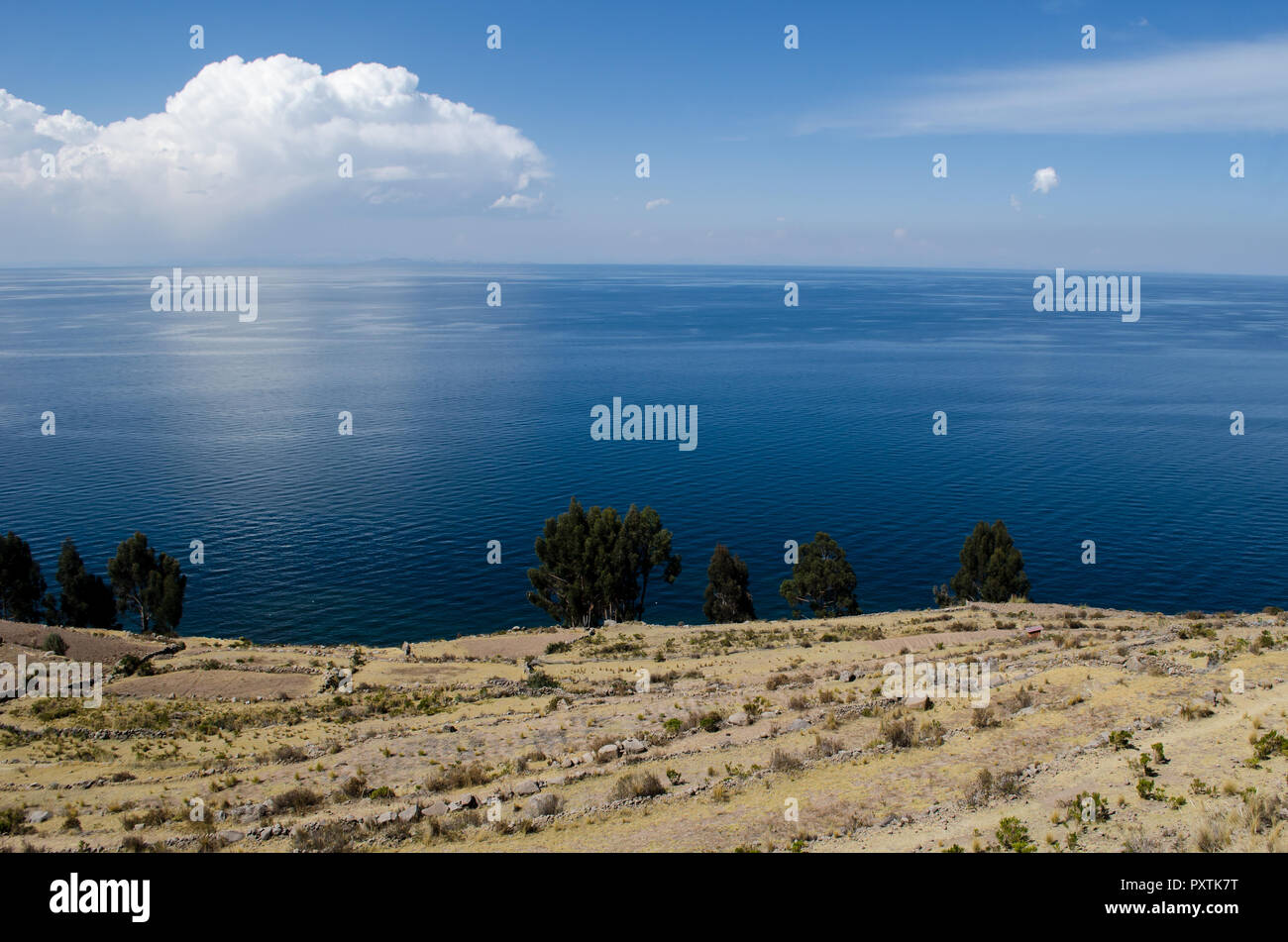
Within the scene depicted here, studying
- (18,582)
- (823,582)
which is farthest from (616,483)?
(18,582)

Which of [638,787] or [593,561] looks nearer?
[638,787]

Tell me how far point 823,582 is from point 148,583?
57.1 meters

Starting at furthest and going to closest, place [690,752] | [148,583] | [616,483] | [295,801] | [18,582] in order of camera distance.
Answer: [616,483] → [18,582] → [148,583] → [690,752] → [295,801]

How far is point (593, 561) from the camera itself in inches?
2704

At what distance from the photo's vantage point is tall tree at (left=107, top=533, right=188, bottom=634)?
67.0 meters

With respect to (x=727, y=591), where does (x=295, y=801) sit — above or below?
below

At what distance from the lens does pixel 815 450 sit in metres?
122

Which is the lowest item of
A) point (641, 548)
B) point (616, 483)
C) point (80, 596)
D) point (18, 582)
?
point (80, 596)

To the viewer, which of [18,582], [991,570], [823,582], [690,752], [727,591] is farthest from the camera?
[18,582]

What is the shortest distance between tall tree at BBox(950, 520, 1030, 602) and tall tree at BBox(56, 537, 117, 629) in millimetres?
74180

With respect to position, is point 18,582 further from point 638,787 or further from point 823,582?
point 638,787
